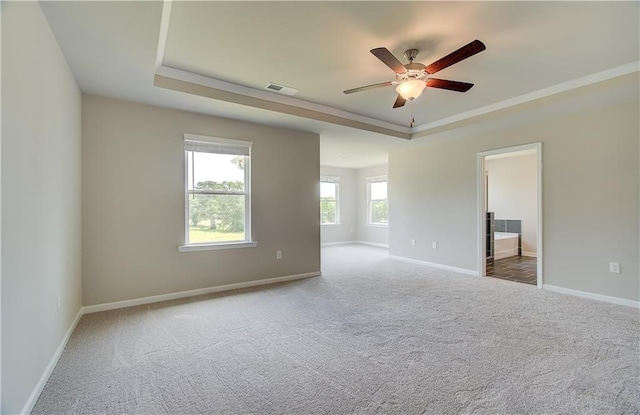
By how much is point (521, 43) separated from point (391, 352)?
2.93 m

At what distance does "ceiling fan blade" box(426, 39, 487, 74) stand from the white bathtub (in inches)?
212

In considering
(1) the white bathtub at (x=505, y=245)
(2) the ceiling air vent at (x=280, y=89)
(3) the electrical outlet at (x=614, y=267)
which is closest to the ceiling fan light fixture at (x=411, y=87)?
(2) the ceiling air vent at (x=280, y=89)

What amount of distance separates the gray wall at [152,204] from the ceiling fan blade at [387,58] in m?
2.44

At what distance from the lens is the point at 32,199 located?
1.81 meters

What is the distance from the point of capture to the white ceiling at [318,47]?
2.14 m

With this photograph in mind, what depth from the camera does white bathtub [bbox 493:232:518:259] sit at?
667cm

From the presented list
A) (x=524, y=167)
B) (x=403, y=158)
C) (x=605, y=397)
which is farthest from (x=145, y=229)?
(x=524, y=167)

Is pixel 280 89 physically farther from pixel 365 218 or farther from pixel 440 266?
pixel 365 218

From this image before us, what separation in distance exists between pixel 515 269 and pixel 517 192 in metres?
2.81

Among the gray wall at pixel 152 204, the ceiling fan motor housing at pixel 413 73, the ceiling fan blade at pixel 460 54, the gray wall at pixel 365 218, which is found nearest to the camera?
the ceiling fan blade at pixel 460 54

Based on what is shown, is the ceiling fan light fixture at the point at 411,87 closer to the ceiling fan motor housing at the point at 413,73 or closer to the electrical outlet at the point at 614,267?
the ceiling fan motor housing at the point at 413,73

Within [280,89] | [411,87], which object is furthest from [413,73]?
[280,89]

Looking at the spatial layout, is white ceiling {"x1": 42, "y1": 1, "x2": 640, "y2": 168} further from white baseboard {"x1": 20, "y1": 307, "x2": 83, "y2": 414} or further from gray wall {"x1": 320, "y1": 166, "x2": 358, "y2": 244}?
gray wall {"x1": 320, "y1": 166, "x2": 358, "y2": 244}

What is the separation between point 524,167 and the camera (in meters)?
7.31
